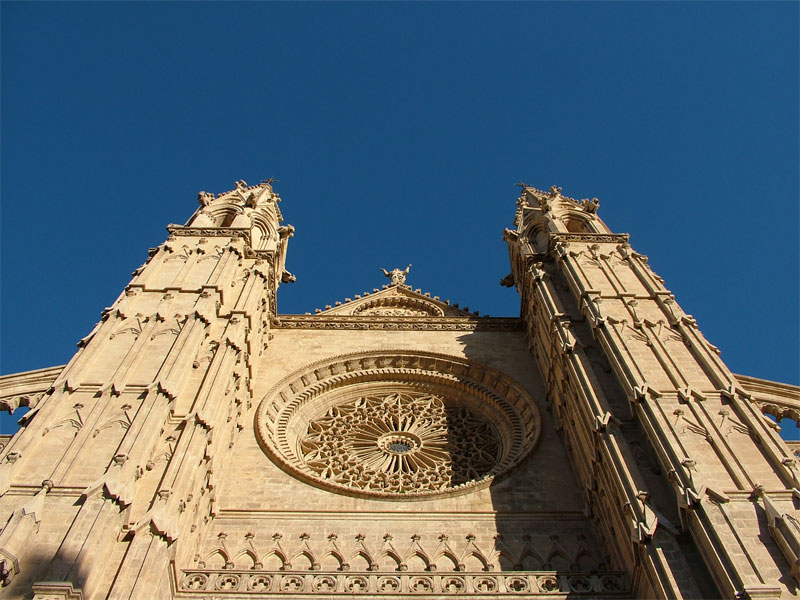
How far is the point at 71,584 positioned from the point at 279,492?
17.5ft

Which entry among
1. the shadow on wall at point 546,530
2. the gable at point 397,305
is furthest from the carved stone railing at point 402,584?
the gable at point 397,305

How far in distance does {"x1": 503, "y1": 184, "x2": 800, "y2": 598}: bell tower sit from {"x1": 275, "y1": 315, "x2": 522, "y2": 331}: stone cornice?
1.49m

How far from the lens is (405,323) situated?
20.3 metres

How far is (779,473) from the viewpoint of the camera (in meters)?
10.9

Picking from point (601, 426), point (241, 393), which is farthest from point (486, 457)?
point (241, 393)

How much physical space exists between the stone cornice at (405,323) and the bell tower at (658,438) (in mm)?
1489

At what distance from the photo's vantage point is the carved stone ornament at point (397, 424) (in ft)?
49.2

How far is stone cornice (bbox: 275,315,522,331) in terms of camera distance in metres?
20.1

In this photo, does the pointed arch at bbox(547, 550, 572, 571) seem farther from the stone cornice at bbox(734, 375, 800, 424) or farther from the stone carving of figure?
the stone carving of figure

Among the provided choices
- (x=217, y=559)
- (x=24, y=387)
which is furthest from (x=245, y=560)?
(x=24, y=387)

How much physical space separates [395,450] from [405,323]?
191 inches

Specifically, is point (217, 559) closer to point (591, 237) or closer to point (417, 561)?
point (417, 561)

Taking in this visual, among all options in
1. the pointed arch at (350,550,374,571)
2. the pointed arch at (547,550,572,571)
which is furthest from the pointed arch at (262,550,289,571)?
the pointed arch at (547,550,572,571)

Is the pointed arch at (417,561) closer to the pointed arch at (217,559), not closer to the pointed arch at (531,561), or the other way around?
the pointed arch at (531,561)
